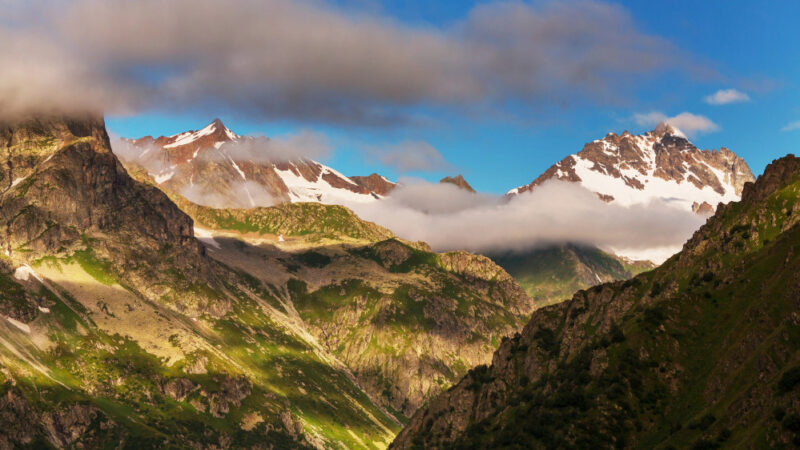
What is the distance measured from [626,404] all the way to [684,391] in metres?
14.2

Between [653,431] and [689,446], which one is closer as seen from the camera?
[689,446]

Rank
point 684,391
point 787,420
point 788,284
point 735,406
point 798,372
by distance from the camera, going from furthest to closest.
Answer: point 684,391 < point 788,284 < point 735,406 < point 798,372 < point 787,420

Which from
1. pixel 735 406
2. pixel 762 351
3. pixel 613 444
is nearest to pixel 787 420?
pixel 735 406

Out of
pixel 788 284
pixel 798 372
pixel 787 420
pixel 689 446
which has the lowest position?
pixel 689 446

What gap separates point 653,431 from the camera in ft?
606

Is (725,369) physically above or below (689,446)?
above

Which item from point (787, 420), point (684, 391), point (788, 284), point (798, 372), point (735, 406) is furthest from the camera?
point (684, 391)

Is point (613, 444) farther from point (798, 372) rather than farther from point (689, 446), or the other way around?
point (798, 372)

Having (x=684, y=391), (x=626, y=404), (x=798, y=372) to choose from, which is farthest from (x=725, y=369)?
(x=798, y=372)

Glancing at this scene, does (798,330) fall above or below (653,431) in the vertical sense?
above

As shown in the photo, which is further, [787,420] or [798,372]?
[798,372]

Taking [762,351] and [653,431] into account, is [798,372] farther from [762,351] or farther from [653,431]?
[653,431]

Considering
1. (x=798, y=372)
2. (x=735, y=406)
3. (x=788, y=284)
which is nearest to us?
(x=798, y=372)

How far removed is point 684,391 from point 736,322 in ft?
73.2
